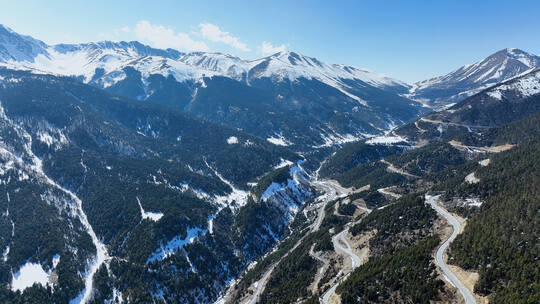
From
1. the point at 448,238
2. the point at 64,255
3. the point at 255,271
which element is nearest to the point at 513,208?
the point at 448,238

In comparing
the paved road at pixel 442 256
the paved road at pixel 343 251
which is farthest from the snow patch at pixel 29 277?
the paved road at pixel 442 256

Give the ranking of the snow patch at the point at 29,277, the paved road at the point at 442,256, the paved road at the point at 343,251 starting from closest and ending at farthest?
the paved road at the point at 442,256 → the paved road at the point at 343,251 → the snow patch at the point at 29,277

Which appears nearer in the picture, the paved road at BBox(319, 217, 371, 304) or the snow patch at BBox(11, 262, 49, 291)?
the paved road at BBox(319, 217, 371, 304)

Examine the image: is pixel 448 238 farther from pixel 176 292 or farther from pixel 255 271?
pixel 176 292

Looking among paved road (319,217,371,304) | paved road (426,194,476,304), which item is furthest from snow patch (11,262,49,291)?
paved road (426,194,476,304)

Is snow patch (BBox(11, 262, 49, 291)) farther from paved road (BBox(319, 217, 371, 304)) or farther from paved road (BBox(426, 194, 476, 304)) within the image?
paved road (BBox(426, 194, 476, 304))

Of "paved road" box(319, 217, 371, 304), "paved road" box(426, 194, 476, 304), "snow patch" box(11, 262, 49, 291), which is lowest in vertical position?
"snow patch" box(11, 262, 49, 291)

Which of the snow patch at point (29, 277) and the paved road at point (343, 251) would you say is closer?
the paved road at point (343, 251)

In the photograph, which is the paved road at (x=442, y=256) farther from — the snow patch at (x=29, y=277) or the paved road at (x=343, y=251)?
the snow patch at (x=29, y=277)
